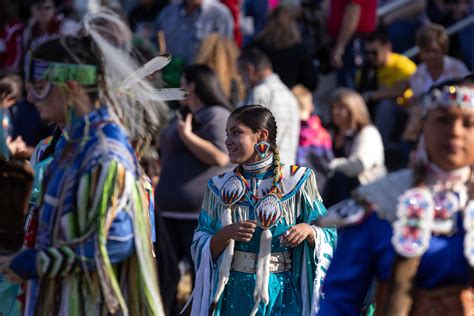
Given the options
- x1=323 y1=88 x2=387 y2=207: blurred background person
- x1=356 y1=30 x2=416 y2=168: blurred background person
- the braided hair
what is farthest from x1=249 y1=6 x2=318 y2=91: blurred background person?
the braided hair

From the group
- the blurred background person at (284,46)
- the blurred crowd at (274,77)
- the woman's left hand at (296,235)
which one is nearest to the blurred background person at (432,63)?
the blurred crowd at (274,77)

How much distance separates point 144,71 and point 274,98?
11.9ft

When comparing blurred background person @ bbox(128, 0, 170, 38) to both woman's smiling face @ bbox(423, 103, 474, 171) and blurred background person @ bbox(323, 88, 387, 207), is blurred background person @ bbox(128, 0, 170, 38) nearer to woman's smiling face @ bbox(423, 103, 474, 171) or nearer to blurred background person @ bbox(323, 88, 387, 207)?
blurred background person @ bbox(323, 88, 387, 207)

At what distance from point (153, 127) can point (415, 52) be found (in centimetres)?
690

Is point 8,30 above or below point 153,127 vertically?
above

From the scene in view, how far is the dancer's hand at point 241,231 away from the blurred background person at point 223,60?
3944 millimetres

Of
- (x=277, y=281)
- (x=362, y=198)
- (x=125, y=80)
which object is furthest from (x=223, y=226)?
(x=362, y=198)

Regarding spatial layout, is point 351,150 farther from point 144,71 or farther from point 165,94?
point 144,71

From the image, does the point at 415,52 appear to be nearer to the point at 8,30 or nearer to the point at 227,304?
the point at 8,30

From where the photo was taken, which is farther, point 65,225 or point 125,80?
point 125,80

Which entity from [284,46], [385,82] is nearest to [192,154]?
[284,46]

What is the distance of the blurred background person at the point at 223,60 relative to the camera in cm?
900

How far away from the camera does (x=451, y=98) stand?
3.52 metres

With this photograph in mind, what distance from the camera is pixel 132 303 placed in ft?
13.1
